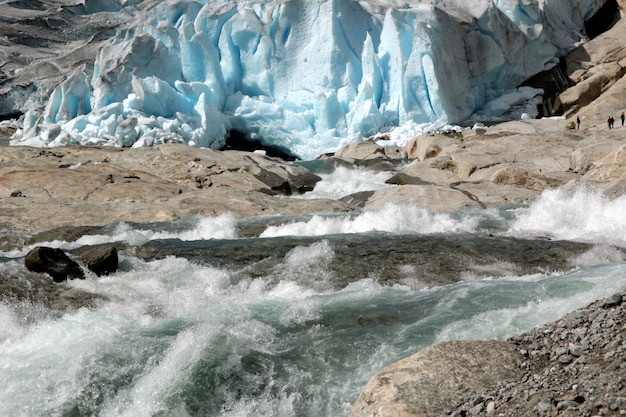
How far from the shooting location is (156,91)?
2158cm

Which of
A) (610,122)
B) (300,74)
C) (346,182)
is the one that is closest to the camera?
(346,182)

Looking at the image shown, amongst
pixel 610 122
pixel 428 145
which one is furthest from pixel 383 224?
pixel 610 122

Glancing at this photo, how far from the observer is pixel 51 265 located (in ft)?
22.0

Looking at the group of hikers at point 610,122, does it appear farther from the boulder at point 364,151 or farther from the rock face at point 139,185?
the rock face at point 139,185

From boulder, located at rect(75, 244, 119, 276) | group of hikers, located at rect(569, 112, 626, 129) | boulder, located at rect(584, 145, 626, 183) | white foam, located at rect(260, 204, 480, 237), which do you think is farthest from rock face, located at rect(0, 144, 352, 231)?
group of hikers, located at rect(569, 112, 626, 129)

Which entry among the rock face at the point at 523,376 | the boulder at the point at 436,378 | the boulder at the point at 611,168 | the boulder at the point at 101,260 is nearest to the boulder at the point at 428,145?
the boulder at the point at 611,168

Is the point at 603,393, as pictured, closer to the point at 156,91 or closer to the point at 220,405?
the point at 220,405

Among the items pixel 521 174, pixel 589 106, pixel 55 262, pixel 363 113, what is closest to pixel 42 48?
pixel 363 113

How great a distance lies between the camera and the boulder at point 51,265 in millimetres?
6622

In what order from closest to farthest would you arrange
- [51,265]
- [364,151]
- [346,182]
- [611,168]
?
[51,265]
[611,168]
[346,182]
[364,151]

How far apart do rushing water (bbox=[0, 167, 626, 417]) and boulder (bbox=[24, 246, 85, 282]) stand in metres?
0.14

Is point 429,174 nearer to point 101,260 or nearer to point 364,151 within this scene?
Result: point 364,151

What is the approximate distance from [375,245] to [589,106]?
20.0m

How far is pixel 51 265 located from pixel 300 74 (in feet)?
→ 62.0
